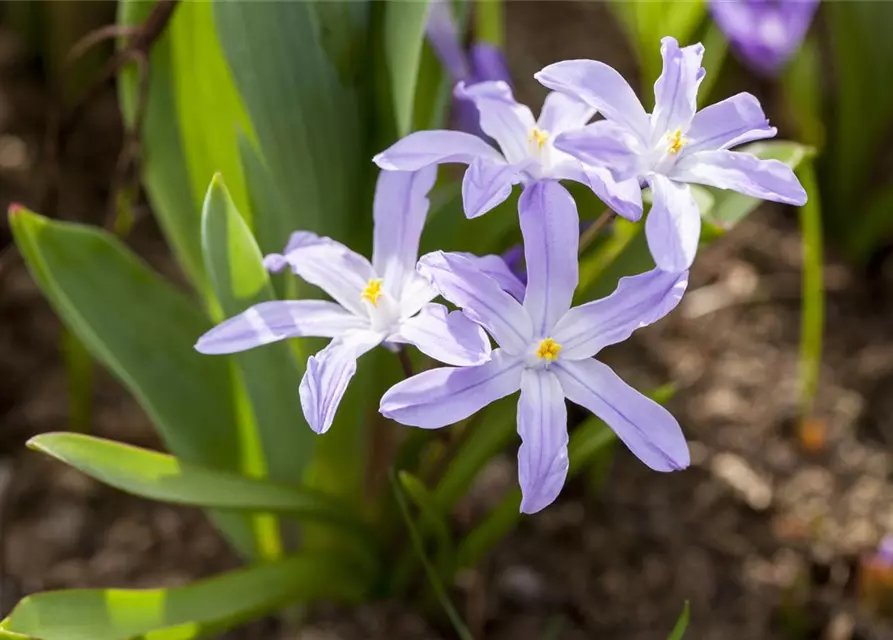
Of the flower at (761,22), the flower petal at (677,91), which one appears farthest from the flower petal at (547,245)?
the flower at (761,22)

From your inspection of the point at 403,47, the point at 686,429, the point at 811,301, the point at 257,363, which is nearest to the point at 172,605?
the point at 257,363

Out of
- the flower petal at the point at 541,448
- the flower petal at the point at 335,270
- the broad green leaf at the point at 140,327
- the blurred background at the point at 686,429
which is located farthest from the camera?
the blurred background at the point at 686,429

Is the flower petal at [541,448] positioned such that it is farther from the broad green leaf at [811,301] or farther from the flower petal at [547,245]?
the broad green leaf at [811,301]

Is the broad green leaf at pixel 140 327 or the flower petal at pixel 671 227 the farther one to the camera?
the broad green leaf at pixel 140 327

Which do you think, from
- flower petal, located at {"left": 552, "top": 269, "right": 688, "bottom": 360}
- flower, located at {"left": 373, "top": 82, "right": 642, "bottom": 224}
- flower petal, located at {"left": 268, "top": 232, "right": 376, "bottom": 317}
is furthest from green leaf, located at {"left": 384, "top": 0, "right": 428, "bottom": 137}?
flower petal, located at {"left": 552, "top": 269, "right": 688, "bottom": 360}

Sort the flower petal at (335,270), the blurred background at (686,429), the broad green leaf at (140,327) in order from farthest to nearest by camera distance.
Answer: the blurred background at (686,429), the broad green leaf at (140,327), the flower petal at (335,270)

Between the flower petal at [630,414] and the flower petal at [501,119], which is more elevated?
the flower petal at [501,119]

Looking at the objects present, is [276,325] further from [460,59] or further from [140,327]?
[460,59]
